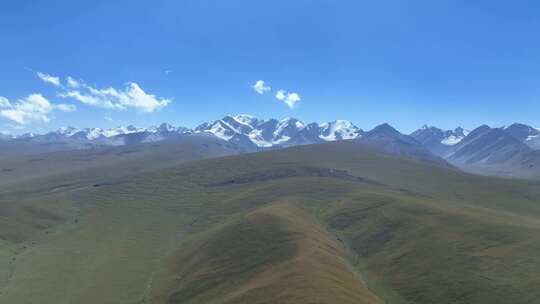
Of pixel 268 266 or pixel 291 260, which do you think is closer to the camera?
pixel 291 260

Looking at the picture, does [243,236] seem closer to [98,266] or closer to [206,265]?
[206,265]

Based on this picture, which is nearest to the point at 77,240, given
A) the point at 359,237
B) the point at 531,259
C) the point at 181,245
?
the point at 181,245

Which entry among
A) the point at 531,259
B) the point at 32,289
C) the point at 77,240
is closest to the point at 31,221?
the point at 77,240

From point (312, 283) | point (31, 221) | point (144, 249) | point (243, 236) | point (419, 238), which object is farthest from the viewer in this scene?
point (31, 221)

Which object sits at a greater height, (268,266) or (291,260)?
(291,260)

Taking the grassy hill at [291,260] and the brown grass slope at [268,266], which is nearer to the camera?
the brown grass slope at [268,266]

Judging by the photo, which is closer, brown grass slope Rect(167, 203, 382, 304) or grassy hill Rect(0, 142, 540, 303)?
brown grass slope Rect(167, 203, 382, 304)

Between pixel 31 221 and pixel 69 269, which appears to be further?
pixel 31 221

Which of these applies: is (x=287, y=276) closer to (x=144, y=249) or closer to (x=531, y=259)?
(x=531, y=259)

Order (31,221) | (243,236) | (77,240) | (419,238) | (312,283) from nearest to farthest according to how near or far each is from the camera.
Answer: (312,283)
(419,238)
(243,236)
(77,240)
(31,221)

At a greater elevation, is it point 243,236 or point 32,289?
point 243,236
